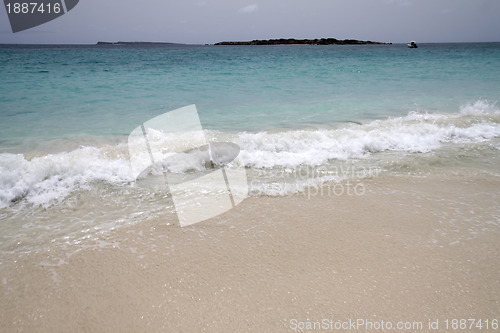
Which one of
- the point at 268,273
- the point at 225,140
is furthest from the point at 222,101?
the point at 268,273

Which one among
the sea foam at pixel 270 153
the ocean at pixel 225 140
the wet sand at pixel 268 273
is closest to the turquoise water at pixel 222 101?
the ocean at pixel 225 140

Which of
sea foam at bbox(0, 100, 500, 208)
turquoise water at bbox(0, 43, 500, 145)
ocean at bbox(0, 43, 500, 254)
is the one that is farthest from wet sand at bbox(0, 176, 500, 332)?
turquoise water at bbox(0, 43, 500, 145)

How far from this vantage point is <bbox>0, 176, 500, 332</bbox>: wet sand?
1.98 metres

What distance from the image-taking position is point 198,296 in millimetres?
2113

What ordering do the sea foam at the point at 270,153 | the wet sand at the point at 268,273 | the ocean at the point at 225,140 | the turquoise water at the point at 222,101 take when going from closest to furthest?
the wet sand at the point at 268,273, the ocean at the point at 225,140, the sea foam at the point at 270,153, the turquoise water at the point at 222,101

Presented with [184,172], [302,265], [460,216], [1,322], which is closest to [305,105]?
[184,172]

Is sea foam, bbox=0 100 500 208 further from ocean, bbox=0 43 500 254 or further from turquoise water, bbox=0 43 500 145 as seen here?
turquoise water, bbox=0 43 500 145

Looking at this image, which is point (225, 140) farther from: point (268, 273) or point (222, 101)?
point (222, 101)

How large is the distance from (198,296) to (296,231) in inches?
44.7

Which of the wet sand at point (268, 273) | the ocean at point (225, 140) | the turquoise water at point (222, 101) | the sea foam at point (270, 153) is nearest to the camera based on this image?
the wet sand at point (268, 273)

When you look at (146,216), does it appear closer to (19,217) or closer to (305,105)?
(19,217)

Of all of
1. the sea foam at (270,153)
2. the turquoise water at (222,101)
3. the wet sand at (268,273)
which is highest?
the turquoise water at (222,101)

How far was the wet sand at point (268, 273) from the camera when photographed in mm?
1979

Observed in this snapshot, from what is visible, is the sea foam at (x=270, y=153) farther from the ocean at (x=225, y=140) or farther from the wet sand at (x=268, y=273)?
the wet sand at (x=268, y=273)
